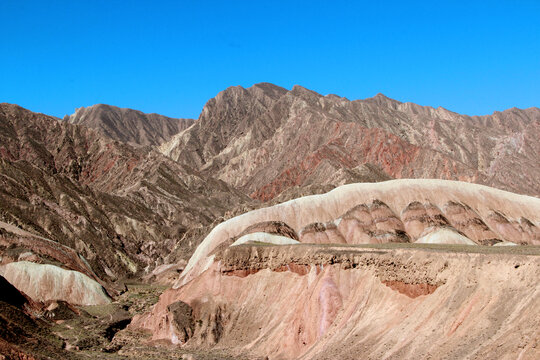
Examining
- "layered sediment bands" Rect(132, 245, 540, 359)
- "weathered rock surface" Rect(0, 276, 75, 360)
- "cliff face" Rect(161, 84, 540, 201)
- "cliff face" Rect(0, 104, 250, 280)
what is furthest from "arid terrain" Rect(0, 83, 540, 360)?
"cliff face" Rect(161, 84, 540, 201)

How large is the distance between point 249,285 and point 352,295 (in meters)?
10.1

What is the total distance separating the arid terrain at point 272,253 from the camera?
30.0 meters

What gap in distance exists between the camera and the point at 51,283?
61312 millimetres

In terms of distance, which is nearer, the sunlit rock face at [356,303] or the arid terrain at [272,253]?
the sunlit rock face at [356,303]

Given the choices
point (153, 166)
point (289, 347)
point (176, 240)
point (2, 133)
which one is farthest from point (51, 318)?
point (2, 133)

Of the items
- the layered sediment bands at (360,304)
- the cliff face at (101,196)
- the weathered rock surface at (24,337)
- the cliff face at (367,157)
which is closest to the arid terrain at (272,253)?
the layered sediment bands at (360,304)

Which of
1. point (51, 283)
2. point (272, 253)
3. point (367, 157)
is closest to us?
point (272, 253)

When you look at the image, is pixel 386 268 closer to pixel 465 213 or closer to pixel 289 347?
pixel 289 347

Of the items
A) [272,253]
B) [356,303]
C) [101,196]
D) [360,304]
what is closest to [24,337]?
[272,253]

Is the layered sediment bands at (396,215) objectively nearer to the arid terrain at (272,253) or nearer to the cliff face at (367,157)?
the arid terrain at (272,253)

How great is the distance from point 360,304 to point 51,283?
39155 mm

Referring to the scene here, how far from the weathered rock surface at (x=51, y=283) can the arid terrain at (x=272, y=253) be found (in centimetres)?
16

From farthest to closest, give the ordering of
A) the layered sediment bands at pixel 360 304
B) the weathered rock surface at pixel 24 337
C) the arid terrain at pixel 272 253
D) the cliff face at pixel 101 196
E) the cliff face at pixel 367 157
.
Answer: the cliff face at pixel 367 157, the cliff face at pixel 101 196, the weathered rock surface at pixel 24 337, the arid terrain at pixel 272 253, the layered sediment bands at pixel 360 304

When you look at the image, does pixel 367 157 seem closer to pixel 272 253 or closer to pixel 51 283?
pixel 51 283
